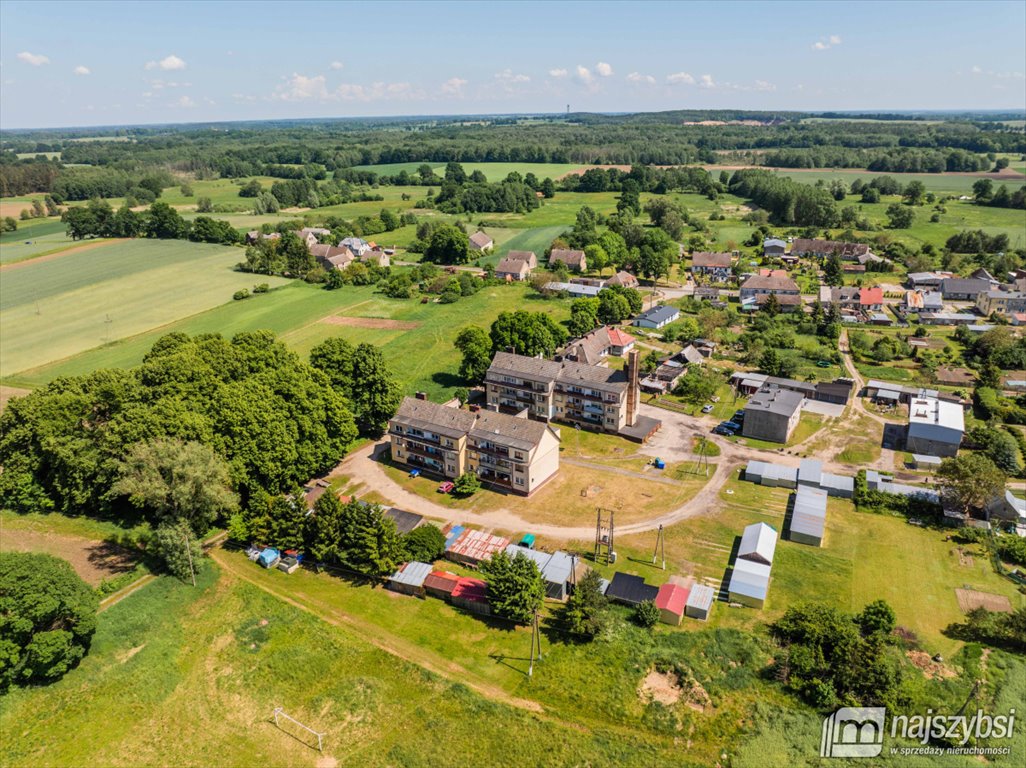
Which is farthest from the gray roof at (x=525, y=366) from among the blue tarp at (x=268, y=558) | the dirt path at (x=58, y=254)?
the dirt path at (x=58, y=254)

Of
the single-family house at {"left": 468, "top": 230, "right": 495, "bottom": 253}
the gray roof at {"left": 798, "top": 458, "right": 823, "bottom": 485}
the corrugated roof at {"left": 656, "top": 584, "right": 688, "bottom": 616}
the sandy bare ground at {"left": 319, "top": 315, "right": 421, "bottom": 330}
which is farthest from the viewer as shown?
the single-family house at {"left": 468, "top": 230, "right": 495, "bottom": 253}

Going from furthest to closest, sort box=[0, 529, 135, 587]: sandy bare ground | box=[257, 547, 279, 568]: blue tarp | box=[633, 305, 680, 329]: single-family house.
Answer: box=[633, 305, 680, 329]: single-family house
box=[257, 547, 279, 568]: blue tarp
box=[0, 529, 135, 587]: sandy bare ground

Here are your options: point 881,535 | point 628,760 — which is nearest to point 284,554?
point 628,760

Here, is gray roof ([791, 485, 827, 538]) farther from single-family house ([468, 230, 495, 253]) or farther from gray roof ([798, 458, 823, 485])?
single-family house ([468, 230, 495, 253])

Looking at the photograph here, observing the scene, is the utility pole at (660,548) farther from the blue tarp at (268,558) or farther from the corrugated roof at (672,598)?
the blue tarp at (268,558)

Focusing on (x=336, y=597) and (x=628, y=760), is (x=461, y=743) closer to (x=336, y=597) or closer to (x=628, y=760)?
(x=628, y=760)

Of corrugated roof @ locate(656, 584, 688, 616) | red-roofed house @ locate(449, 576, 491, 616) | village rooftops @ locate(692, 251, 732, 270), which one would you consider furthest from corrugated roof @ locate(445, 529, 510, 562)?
village rooftops @ locate(692, 251, 732, 270)
